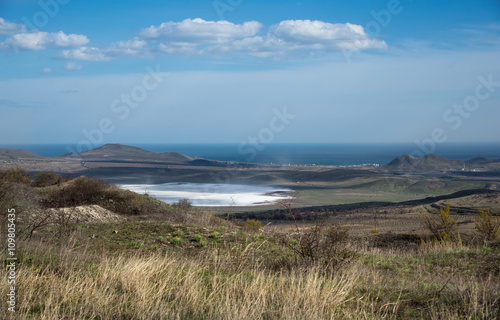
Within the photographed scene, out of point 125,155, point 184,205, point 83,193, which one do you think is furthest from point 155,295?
point 125,155

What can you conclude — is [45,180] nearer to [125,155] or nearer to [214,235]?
[214,235]

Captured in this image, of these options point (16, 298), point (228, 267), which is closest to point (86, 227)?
point (228, 267)

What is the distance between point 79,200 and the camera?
24984 mm

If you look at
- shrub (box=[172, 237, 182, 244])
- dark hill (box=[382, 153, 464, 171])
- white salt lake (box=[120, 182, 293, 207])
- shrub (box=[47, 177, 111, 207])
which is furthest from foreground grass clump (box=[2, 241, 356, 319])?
dark hill (box=[382, 153, 464, 171])

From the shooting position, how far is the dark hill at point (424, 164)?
407ft

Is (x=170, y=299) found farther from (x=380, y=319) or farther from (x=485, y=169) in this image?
(x=485, y=169)

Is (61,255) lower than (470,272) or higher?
higher

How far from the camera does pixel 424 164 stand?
421ft

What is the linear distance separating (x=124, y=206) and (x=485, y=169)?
11753 centimetres

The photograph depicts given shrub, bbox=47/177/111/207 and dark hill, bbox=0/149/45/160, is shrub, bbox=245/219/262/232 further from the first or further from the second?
dark hill, bbox=0/149/45/160

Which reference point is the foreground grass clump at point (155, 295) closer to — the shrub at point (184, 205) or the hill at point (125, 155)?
the shrub at point (184, 205)

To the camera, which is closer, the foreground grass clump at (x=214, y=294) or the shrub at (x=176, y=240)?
the foreground grass clump at (x=214, y=294)

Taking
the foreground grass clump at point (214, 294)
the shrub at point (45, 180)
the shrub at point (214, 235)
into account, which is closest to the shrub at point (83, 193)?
the shrub at point (45, 180)

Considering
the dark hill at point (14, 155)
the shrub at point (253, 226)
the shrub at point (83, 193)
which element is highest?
the dark hill at point (14, 155)
